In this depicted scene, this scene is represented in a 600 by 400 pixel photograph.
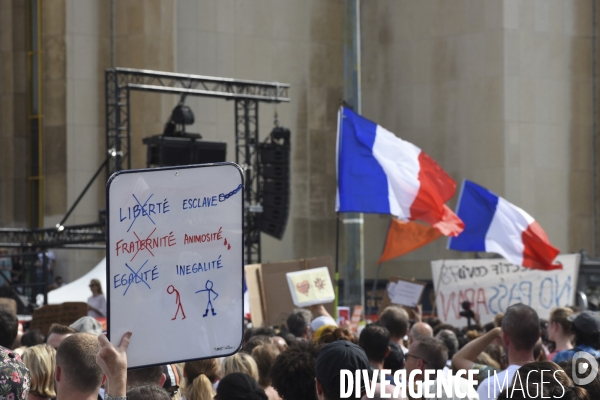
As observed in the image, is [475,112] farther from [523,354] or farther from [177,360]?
[177,360]

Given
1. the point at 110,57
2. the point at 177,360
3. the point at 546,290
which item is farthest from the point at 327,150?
the point at 177,360

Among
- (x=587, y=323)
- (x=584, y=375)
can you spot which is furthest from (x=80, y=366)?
(x=587, y=323)

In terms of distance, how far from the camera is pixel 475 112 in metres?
23.1

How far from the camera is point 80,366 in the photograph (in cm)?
389

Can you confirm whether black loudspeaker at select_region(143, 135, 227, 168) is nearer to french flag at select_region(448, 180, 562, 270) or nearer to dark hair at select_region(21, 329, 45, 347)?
french flag at select_region(448, 180, 562, 270)

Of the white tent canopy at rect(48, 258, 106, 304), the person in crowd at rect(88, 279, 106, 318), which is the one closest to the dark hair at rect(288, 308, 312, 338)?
the person in crowd at rect(88, 279, 106, 318)

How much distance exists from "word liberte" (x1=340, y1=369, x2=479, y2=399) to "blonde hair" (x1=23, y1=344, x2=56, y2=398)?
1.65 meters

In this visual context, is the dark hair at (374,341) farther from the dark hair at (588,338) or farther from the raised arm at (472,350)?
the dark hair at (588,338)

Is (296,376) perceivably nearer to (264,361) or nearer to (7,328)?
(264,361)

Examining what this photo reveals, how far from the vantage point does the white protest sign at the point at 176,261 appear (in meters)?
3.92

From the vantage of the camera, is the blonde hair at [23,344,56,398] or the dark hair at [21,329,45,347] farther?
the dark hair at [21,329,45,347]

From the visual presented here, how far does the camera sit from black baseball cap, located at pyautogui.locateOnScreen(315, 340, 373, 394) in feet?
13.3

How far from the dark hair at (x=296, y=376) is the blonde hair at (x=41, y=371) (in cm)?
117

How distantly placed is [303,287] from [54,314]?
8.59 feet
